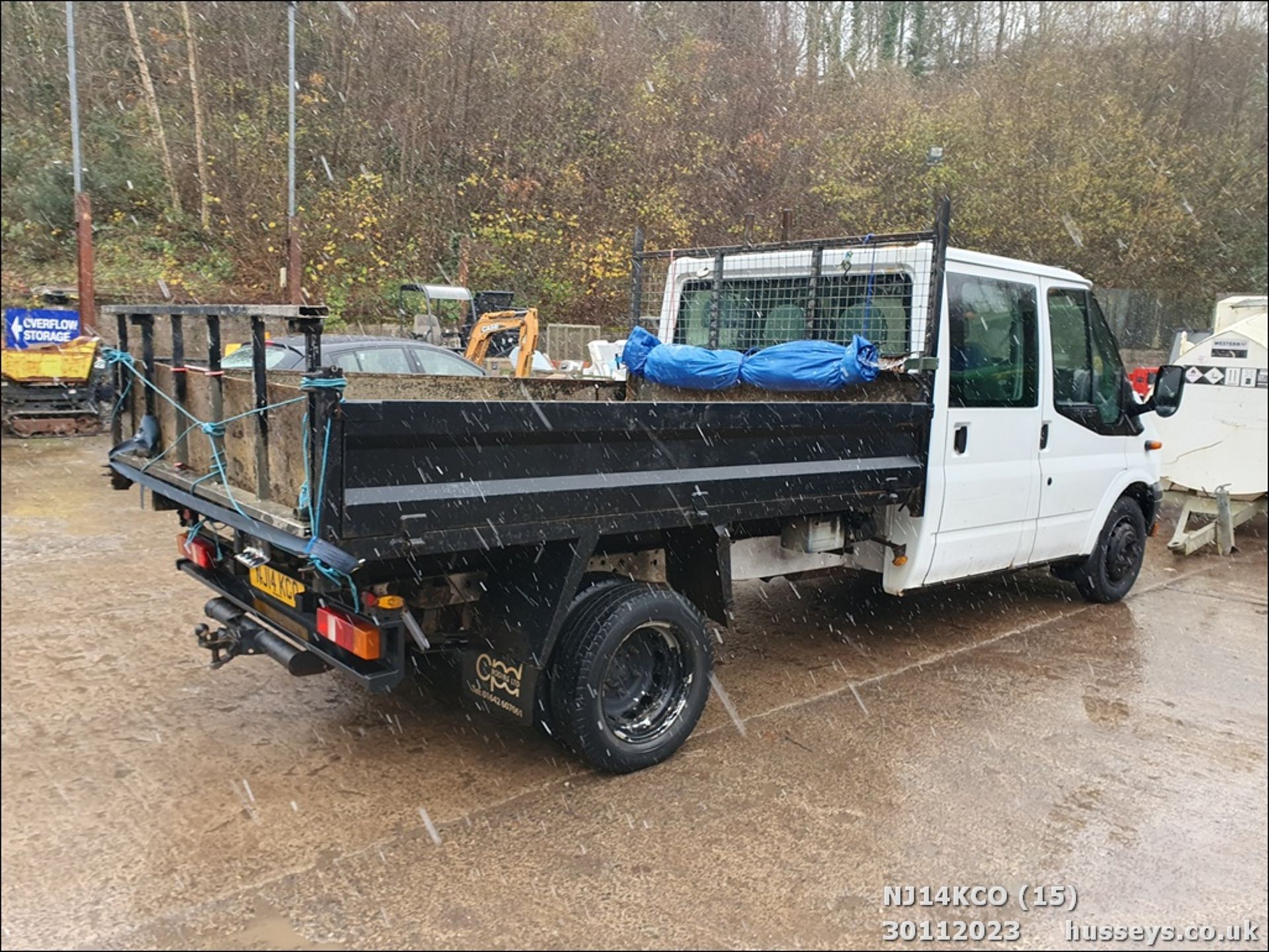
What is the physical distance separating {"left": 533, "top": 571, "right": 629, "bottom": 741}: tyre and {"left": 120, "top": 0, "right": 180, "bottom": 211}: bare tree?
57.4 ft

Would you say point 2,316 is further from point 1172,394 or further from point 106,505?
point 1172,394

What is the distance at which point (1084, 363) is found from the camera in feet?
19.6

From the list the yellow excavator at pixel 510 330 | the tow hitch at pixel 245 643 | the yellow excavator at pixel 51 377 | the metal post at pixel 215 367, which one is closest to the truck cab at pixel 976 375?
the tow hitch at pixel 245 643

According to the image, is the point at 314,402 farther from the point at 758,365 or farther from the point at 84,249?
the point at 84,249

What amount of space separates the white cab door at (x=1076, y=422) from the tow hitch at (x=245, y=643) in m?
4.35

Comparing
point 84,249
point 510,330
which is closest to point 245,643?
point 510,330

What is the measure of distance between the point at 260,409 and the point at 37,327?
10.3 meters

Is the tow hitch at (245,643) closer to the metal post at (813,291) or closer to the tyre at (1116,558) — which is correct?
the metal post at (813,291)

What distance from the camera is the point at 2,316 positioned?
38.5 ft

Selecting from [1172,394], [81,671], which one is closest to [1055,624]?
[1172,394]

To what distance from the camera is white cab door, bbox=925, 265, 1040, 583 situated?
507cm

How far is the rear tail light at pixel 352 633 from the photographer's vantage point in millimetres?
3314

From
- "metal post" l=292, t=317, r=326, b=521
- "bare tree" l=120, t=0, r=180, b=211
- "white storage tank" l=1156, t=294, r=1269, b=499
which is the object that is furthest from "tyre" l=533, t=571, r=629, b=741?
"bare tree" l=120, t=0, r=180, b=211

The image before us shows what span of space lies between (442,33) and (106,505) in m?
15.4
